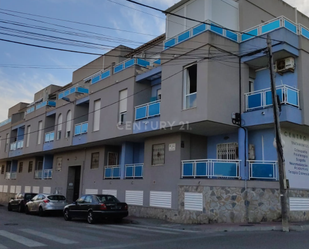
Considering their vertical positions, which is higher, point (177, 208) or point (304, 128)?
point (304, 128)

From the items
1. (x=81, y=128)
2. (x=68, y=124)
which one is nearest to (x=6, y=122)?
(x=68, y=124)

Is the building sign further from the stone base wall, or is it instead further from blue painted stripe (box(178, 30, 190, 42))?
blue painted stripe (box(178, 30, 190, 42))

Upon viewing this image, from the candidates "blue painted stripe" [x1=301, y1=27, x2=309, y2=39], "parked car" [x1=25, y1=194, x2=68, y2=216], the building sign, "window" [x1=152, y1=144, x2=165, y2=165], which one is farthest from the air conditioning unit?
"parked car" [x1=25, y1=194, x2=68, y2=216]

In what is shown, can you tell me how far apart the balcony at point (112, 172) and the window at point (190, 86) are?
25.4 feet

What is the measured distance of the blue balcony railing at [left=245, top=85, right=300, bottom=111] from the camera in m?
15.2

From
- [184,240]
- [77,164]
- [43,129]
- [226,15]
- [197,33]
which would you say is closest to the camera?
[184,240]

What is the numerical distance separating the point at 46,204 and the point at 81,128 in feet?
20.4

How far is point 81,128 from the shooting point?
24.5 metres

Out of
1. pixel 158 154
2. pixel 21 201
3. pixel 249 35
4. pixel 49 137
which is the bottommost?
pixel 21 201

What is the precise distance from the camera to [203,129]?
17328 millimetres

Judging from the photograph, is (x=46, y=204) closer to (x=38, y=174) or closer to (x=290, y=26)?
(x=38, y=174)

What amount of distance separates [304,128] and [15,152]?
28.9 meters

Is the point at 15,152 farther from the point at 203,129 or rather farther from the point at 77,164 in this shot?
the point at 203,129

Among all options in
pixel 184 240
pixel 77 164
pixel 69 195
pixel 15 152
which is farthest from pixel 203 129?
pixel 15 152
